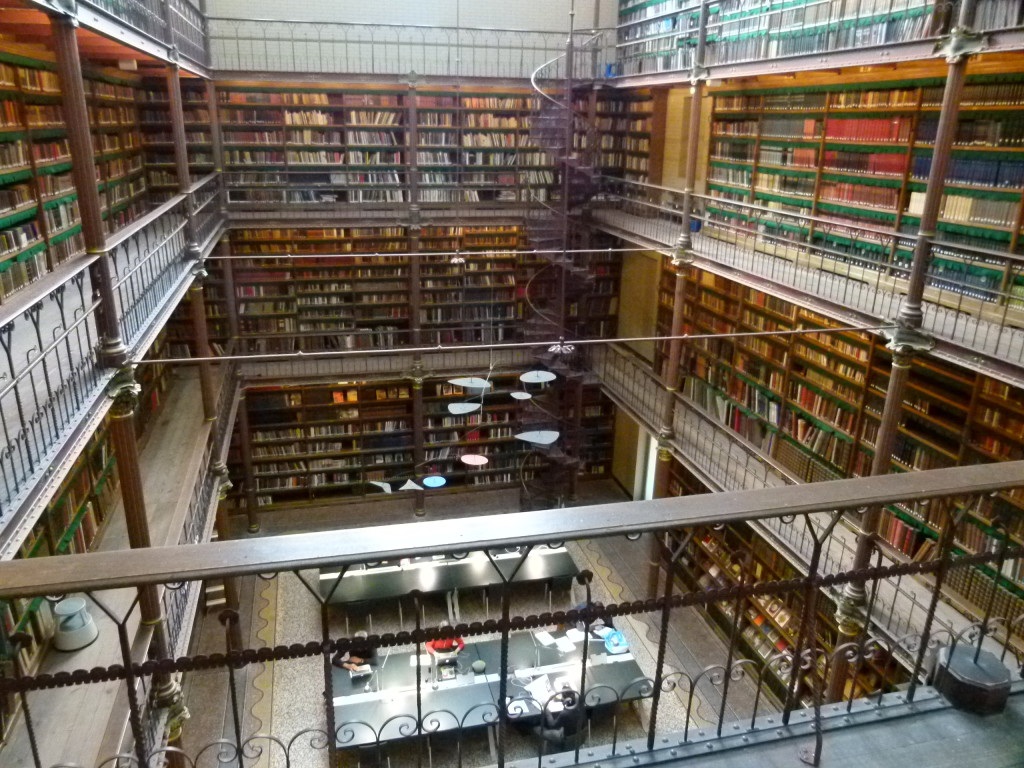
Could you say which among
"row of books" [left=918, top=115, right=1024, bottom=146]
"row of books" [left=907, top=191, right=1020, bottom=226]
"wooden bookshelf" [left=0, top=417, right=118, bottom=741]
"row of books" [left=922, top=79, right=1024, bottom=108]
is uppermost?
"row of books" [left=922, top=79, right=1024, bottom=108]

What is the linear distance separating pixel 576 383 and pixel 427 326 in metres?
1.98

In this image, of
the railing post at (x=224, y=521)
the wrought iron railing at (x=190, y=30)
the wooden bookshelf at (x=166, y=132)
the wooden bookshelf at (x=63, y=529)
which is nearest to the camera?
the wooden bookshelf at (x=63, y=529)

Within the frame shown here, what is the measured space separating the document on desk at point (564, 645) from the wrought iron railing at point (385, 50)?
593cm

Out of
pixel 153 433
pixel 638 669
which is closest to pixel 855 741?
pixel 638 669

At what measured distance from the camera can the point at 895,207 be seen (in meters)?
5.54

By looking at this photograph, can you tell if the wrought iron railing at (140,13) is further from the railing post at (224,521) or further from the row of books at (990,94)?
the row of books at (990,94)

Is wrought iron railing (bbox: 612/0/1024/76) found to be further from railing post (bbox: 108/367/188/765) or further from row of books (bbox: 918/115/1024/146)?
railing post (bbox: 108/367/188/765)

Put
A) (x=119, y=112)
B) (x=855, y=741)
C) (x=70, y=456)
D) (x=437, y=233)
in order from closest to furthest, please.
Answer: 1. (x=855, y=741)
2. (x=70, y=456)
3. (x=119, y=112)
4. (x=437, y=233)

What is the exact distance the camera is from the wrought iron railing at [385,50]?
8.57 metres

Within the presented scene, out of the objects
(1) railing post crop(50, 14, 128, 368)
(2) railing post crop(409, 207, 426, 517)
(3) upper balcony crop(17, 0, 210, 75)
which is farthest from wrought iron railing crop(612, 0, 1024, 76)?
(1) railing post crop(50, 14, 128, 368)

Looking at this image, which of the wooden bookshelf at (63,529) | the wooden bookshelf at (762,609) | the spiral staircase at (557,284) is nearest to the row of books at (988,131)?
the wooden bookshelf at (762,609)

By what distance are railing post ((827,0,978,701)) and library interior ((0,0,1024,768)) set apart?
0.08 ft

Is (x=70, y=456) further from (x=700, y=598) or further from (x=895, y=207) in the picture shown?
(x=895, y=207)

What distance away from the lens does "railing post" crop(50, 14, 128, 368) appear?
3.08 m
